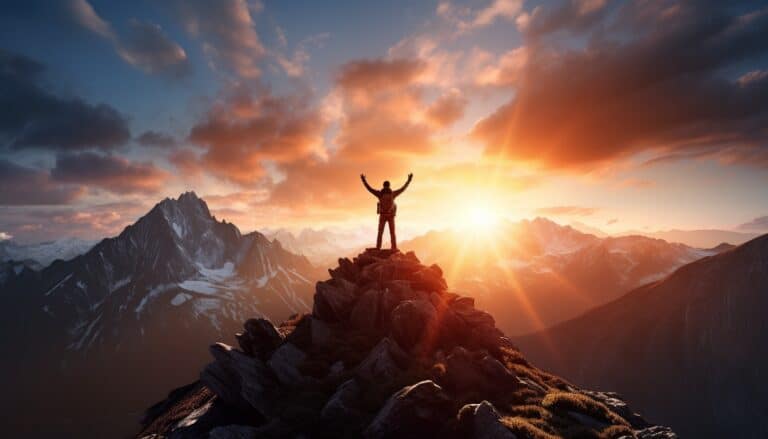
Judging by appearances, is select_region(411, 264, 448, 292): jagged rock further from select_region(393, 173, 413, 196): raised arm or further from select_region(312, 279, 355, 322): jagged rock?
select_region(393, 173, 413, 196): raised arm

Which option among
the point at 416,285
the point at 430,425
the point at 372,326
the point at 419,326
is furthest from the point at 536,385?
the point at 416,285

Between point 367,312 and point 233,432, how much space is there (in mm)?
15249

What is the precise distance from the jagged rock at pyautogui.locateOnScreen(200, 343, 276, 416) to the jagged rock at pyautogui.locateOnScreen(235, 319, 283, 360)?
2937mm

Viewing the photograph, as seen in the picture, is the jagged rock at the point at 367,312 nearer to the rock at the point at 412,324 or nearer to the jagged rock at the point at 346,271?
the rock at the point at 412,324

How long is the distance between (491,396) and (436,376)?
10.6 feet

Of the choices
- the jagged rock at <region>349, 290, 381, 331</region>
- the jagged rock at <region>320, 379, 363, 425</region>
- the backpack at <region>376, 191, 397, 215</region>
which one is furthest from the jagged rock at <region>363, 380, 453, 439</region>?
the backpack at <region>376, 191, 397, 215</region>

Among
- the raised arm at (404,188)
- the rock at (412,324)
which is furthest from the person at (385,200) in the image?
the rock at (412,324)

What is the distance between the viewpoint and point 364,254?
42.9m

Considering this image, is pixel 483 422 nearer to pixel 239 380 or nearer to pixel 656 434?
pixel 656 434

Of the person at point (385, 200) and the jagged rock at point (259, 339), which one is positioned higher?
the person at point (385, 200)

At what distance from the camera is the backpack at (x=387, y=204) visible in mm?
36375

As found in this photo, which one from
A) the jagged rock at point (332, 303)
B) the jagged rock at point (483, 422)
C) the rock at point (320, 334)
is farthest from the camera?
the jagged rock at point (332, 303)

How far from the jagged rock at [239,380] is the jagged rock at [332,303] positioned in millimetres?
9381

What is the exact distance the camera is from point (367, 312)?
30.7 m
